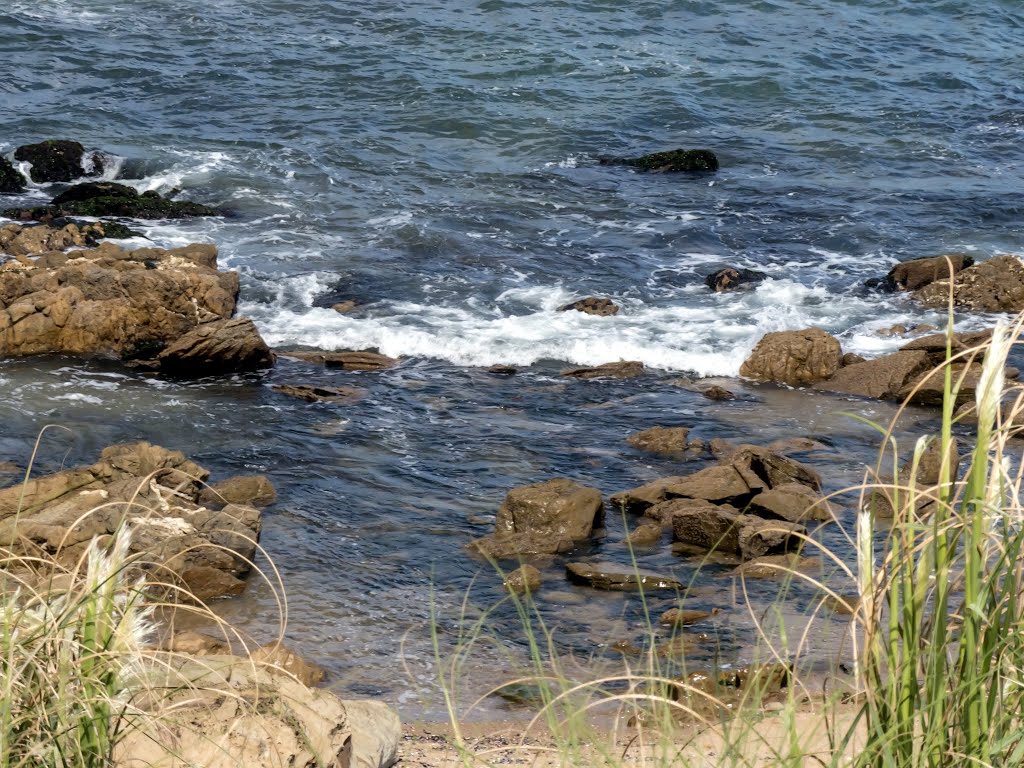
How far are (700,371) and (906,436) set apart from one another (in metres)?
2.63

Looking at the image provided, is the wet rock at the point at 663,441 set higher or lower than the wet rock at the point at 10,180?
lower

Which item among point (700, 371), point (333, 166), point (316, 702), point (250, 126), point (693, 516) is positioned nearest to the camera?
point (316, 702)

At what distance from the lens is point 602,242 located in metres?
17.6

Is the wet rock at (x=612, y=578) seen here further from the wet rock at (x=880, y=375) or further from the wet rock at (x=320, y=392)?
the wet rock at (x=880, y=375)

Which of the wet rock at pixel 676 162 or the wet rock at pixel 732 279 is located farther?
the wet rock at pixel 676 162

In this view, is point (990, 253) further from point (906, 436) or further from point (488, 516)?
point (488, 516)

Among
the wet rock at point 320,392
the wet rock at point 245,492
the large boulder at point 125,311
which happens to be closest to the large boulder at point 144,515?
the wet rock at point 245,492

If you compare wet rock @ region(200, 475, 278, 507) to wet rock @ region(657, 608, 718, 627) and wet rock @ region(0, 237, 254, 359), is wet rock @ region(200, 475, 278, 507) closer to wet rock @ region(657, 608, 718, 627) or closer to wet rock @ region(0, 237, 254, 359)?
wet rock @ region(657, 608, 718, 627)

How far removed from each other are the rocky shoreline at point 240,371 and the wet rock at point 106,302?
0.02m

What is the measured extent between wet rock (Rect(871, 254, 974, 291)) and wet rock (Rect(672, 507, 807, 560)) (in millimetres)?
7536

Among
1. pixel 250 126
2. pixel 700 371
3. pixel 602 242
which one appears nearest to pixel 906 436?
pixel 700 371

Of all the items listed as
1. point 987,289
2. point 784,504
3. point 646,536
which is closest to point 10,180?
point 646,536

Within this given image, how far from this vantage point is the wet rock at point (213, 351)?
1251cm

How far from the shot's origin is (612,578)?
8414 mm
